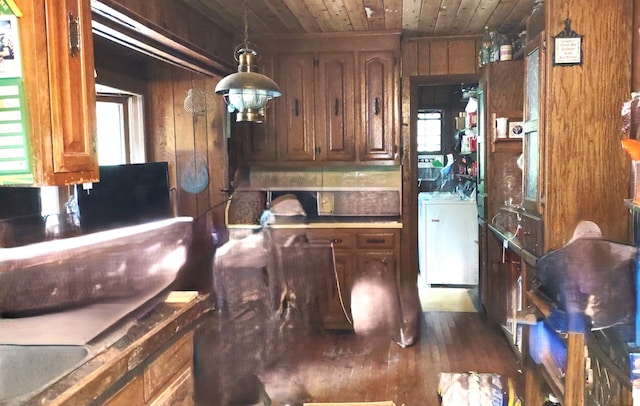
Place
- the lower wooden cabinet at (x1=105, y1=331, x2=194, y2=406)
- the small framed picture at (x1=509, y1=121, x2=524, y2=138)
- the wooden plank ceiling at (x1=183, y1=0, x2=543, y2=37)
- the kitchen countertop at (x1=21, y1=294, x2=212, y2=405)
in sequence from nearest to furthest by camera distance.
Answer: the kitchen countertop at (x1=21, y1=294, x2=212, y2=405)
the lower wooden cabinet at (x1=105, y1=331, x2=194, y2=406)
the wooden plank ceiling at (x1=183, y1=0, x2=543, y2=37)
the small framed picture at (x1=509, y1=121, x2=524, y2=138)

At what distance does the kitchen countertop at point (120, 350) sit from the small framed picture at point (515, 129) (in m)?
2.86

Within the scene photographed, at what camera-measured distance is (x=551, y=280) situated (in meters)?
2.09

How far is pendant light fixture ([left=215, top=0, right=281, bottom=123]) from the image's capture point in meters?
2.75

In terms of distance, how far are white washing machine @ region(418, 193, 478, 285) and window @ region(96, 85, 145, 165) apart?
317cm

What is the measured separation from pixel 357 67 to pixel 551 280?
2.89 metres

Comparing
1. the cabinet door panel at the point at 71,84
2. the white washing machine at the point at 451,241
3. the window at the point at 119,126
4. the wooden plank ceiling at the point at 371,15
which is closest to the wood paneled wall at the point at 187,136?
the window at the point at 119,126

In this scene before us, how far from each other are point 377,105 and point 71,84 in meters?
3.13

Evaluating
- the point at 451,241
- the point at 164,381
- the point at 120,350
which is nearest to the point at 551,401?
the point at 164,381

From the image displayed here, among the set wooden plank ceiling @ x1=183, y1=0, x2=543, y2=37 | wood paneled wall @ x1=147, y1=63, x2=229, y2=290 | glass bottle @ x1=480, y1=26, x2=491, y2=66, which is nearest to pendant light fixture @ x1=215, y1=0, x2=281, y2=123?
wooden plank ceiling @ x1=183, y1=0, x2=543, y2=37

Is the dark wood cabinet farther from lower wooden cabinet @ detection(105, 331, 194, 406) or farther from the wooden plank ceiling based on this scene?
lower wooden cabinet @ detection(105, 331, 194, 406)

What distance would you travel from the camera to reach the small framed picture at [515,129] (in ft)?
13.8

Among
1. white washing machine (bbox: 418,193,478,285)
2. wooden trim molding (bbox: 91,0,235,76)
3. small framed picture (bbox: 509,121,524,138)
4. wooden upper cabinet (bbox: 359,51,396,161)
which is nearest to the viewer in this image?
wooden trim molding (bbox: 91,0,235,76)

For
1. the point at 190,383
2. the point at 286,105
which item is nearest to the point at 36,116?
the point at 190,383

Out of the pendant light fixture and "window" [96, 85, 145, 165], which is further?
"window" [96, 85, 145, 165]
